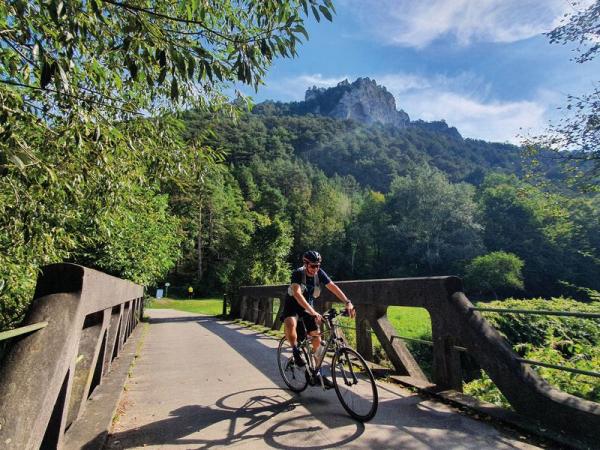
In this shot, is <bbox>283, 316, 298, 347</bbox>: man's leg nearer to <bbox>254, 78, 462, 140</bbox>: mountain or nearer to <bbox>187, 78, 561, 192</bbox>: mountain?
<bbox>187, 78, 561, 192</bbox>: mountain

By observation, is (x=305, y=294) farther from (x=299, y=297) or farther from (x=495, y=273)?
(x=495, y=273)

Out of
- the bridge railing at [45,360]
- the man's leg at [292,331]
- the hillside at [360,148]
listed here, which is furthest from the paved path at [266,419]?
the hillside at [360,148]

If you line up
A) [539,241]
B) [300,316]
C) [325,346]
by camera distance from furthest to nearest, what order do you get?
[539,241] < [300,316] < [325,346]

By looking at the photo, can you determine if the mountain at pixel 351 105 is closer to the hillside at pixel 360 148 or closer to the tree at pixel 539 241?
the hillside at pixel 360 148

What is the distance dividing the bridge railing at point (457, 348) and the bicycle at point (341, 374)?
1230 millimetres

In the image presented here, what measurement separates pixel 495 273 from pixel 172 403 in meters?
56.1

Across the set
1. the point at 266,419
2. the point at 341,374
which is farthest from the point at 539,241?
the point at 266,419

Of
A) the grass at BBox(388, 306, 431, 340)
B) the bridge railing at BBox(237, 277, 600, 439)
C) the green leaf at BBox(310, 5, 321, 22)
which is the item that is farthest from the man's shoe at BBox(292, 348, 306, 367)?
the grass at BBox(388, 306, 431, 340)

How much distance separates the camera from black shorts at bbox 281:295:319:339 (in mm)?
5449

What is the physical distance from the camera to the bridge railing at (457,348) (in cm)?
371

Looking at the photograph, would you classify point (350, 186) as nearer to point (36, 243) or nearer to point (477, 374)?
point (477, 374)

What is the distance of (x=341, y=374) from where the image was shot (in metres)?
4.71

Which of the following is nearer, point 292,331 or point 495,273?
point 292,331

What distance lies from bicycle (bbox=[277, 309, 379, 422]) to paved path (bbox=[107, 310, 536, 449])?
0.15m
